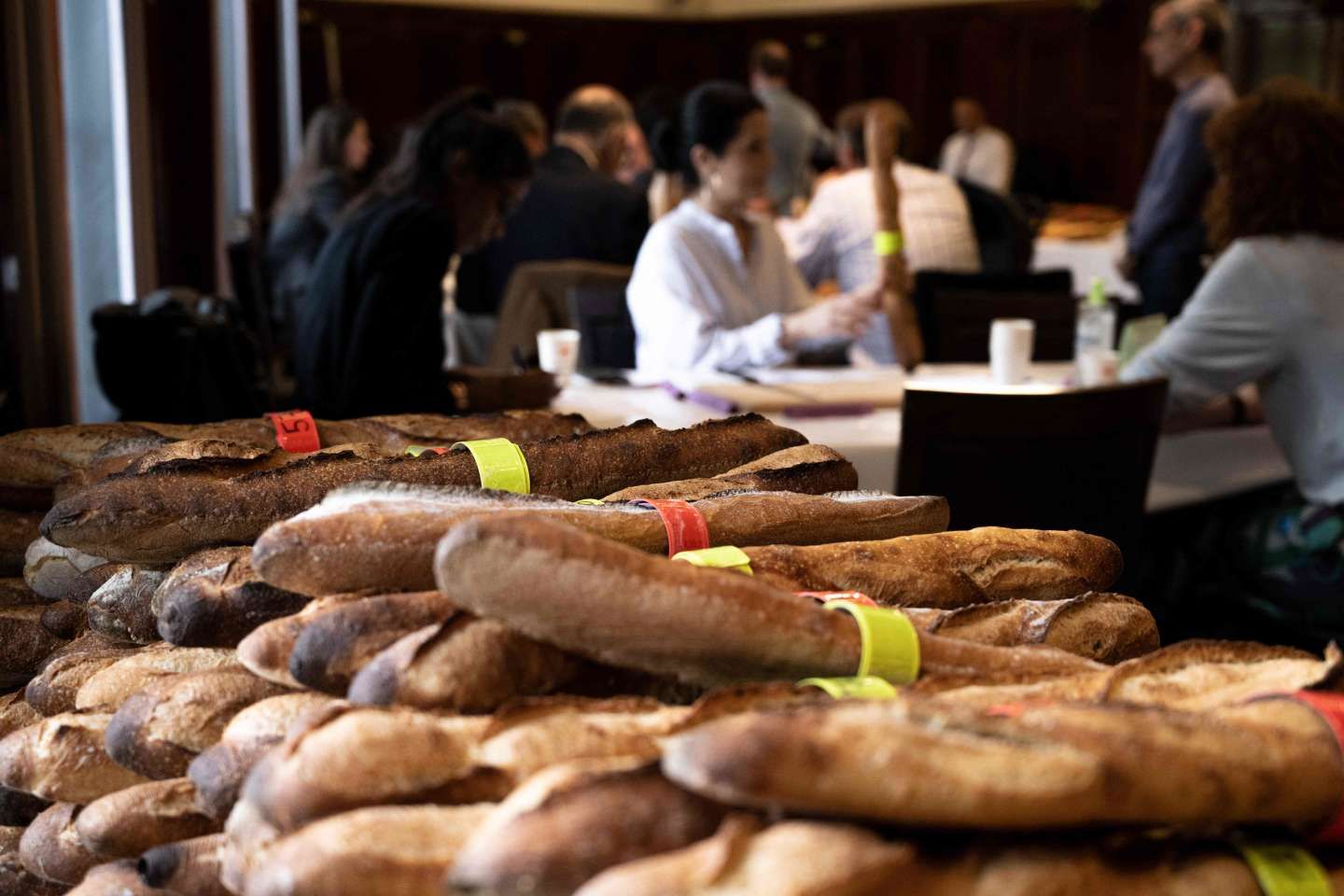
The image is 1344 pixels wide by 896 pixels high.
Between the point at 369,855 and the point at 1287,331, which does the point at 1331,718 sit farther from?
the point at 1287,331

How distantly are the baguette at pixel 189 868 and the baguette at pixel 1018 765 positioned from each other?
0.35 metres

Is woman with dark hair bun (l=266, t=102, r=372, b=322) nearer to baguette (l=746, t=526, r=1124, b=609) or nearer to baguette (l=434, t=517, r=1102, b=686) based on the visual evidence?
baguette (l=746, t=526, r=1124, b=609)

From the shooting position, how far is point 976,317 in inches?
185

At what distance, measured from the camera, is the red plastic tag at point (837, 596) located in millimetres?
979

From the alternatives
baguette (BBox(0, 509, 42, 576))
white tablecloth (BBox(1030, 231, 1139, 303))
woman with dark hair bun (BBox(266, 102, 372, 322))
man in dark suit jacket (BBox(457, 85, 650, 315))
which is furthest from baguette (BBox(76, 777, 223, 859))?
white tablecloth (BBox(1030, 231, 1139, 303))

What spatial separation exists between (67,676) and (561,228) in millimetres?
4548

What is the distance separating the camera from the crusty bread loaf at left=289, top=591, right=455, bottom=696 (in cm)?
91

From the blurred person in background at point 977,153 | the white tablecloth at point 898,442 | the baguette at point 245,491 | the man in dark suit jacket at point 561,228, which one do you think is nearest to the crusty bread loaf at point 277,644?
the baguette at point 245,491

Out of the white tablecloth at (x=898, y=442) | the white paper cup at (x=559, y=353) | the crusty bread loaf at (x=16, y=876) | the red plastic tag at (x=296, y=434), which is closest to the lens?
the crusty bread loaf at (x=16, y=876)

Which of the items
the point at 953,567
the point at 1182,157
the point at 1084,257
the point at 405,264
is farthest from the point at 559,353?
the point at 1084,257

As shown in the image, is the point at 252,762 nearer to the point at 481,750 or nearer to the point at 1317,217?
the point at 481,750

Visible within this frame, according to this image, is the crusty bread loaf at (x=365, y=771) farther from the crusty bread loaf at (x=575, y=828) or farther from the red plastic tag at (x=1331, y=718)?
the red plastic tag at (x=1331, y=718)

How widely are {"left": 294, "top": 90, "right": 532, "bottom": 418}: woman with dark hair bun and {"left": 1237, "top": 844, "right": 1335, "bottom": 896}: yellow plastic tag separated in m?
2.47

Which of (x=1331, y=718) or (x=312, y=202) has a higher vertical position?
(x=312, y=202)
